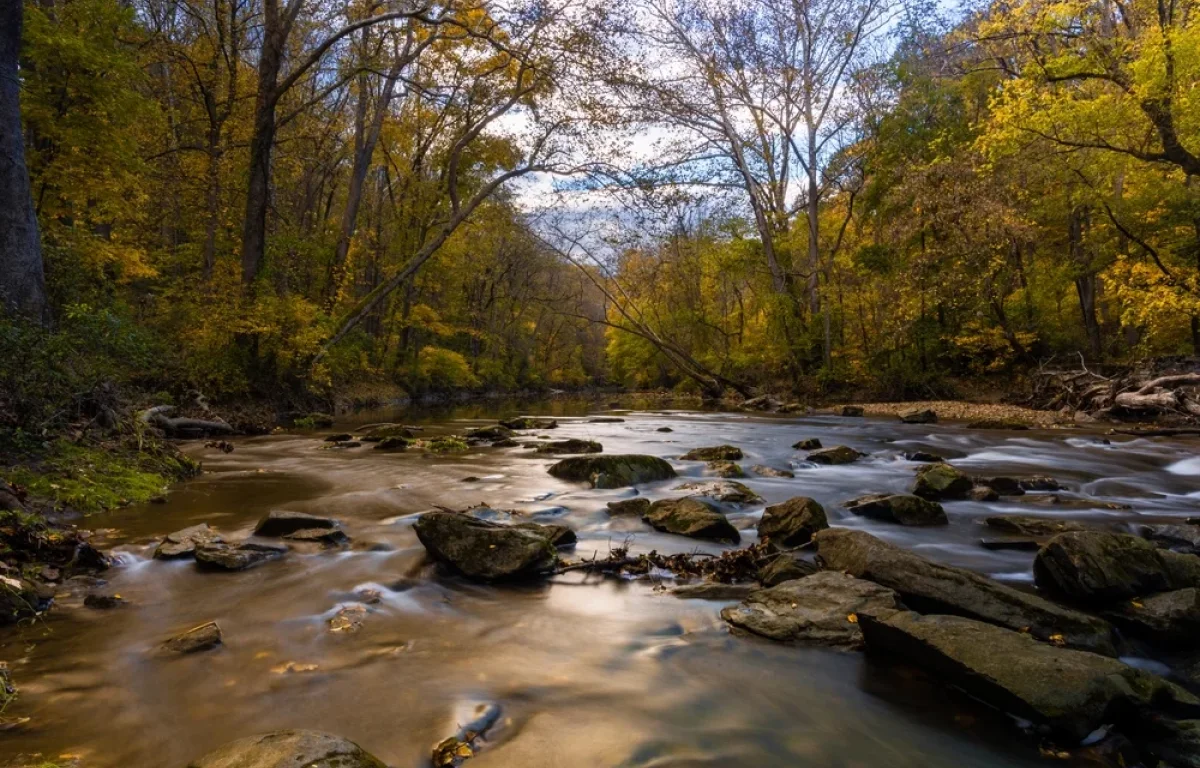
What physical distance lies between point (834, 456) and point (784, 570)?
6343 mm

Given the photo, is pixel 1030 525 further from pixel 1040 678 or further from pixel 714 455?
pixel 714 455

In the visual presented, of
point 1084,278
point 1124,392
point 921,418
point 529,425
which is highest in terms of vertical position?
point 1084,278

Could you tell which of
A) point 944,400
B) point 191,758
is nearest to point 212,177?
point 191,758

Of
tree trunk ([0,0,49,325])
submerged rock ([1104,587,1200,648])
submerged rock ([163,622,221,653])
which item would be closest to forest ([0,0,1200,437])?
tree trunk ([0,0,49,325])

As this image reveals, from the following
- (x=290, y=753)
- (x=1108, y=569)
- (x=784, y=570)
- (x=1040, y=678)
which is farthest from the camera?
(x=784, y=570)

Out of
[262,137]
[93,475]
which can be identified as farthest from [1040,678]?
[262,137]

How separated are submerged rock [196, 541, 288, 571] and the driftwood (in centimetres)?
663

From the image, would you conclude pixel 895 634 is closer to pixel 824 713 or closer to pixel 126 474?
pixel 824 713

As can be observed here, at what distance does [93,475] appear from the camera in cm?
593

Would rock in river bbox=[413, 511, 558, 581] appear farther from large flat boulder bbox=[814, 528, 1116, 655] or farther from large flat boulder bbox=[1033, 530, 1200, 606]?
large flat boulder bbox=[1033, 530, 1200, 606]

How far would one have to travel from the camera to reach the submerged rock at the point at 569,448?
1090cm

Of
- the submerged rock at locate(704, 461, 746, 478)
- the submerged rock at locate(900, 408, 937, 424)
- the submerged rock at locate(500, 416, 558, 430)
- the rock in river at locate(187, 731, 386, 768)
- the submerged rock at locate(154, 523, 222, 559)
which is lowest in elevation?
the submerged rock at locate(500, 416, 558, 430)

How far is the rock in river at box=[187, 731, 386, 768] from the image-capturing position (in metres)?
1.94

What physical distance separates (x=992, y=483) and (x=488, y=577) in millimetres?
6240
